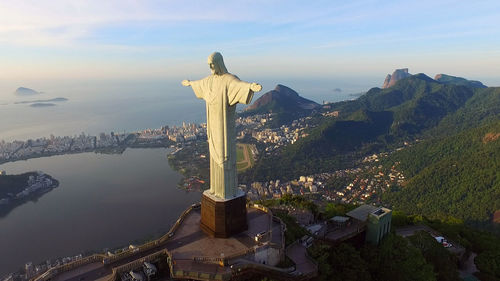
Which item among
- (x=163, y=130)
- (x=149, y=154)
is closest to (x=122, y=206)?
(x=149, y=154)

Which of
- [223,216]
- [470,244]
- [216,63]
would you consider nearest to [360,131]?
[470,244]

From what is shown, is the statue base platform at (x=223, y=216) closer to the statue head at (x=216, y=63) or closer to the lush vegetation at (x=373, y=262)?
the lush vegetation at (x=373, y=262)

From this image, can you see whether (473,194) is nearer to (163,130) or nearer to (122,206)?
(122,206)

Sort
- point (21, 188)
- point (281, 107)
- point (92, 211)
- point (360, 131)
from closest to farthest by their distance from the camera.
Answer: point (92, 211), point (21, 188), point (360, 131), point (281, 107)

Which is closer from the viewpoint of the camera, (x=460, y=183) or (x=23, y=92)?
(x=460, y=183)

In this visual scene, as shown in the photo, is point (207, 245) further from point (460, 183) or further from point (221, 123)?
point (460, 183)

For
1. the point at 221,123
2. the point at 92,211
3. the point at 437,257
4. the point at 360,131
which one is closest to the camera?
the point at 221,123
